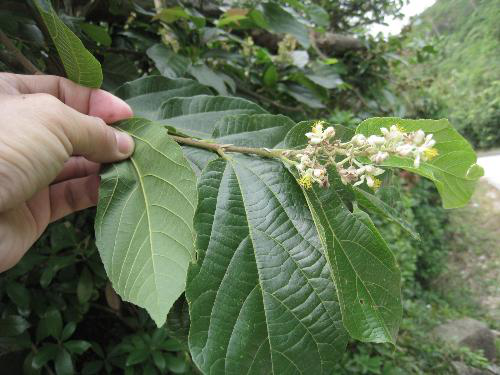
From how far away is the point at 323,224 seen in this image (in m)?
0.56

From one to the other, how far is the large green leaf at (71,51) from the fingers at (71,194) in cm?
27

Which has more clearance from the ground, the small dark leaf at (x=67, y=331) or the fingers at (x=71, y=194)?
the fingers at (x=71, y=194)

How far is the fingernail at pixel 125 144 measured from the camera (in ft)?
2.11

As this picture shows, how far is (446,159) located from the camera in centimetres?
58

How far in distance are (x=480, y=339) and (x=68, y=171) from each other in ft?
12.0

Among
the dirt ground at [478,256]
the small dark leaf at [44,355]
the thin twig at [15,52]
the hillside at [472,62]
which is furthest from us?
the hillside at [472,62]

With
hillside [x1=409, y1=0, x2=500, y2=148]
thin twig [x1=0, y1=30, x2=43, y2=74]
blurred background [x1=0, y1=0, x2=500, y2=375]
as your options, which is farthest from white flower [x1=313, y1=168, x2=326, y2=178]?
hillside [x1=409, y1=0, x2=500, y2=148]

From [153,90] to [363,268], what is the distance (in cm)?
64

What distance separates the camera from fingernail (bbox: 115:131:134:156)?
645 millimetres

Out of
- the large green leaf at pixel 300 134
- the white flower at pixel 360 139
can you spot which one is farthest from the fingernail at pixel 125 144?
the white flower at pixel 360 139

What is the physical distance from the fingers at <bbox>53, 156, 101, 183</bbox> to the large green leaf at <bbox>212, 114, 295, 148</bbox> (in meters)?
0.39

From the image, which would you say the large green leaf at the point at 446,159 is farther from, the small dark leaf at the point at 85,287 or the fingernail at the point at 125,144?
the small dark leaf at the point at 85,287

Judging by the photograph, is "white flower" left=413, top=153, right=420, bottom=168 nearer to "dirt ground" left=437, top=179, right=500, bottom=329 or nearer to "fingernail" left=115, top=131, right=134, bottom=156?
"fingernail" left=115, top=131, right=134, bottom=156

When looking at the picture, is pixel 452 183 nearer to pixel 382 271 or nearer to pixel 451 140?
pixel 451 140
